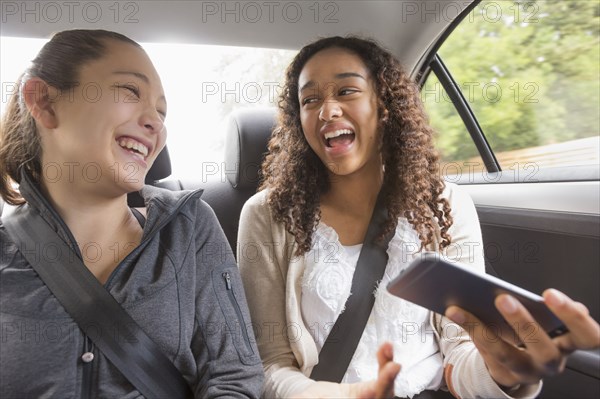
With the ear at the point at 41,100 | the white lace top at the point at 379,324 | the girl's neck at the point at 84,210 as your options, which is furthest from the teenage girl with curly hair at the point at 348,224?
the ear at the point at 41,100

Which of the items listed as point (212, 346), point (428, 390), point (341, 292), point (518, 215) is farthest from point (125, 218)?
point (518, 215)

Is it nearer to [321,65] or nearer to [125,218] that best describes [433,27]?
[321,65]

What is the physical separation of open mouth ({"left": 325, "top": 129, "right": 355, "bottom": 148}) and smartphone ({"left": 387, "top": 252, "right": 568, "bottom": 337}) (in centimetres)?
66

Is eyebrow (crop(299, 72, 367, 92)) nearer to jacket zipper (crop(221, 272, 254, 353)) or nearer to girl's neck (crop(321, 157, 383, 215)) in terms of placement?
girl's neck (crop(321, 157, 383, 215))

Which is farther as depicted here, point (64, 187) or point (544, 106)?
point (544, 106)

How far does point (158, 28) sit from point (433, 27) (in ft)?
3.55

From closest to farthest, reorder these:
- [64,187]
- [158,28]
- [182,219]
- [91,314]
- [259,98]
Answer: [91,314], [64,187], [182,219], [158,28], [259,98]

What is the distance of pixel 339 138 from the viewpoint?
1.54 meters

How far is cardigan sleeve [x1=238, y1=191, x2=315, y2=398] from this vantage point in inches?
54.8

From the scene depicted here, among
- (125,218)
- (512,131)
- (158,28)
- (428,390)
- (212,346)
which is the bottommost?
(428,390)

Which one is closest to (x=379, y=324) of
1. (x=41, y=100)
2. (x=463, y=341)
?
(x=463, y=341)

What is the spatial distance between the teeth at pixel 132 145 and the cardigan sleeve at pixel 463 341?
33.6 inches

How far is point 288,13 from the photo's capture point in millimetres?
1936

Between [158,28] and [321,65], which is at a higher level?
Result: [158,28]
